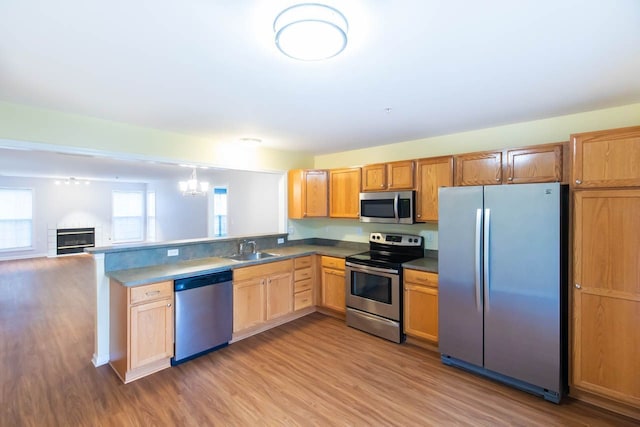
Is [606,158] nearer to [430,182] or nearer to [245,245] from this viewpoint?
[430,182]

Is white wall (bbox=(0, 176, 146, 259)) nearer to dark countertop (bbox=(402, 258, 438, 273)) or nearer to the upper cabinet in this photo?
dark countertop (bbox=(402, 258, 438, 273))

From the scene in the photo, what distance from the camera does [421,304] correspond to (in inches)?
130

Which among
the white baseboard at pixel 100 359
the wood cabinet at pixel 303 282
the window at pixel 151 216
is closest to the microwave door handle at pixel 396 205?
the wood cabinet at pixel 303 282

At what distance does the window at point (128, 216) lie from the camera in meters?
10.2

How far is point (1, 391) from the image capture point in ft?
8.34

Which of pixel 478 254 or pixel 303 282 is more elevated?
pixel 478 254

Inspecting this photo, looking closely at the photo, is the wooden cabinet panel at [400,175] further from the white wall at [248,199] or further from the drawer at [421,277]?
the white wall at [248,199]

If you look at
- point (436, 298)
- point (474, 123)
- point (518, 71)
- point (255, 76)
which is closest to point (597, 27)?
point (518, 71)

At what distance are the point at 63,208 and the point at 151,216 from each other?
2.36 meters

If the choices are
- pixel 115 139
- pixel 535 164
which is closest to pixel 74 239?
pixel 115 139

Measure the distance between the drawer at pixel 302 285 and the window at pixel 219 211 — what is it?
13.9 ft

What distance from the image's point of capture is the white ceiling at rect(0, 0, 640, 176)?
140 cm

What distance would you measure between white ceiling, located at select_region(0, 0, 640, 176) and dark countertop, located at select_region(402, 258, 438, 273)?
5.06ft

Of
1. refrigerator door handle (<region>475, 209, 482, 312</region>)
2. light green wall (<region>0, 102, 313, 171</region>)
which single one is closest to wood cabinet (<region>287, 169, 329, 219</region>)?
light green wall (<region>0, 102, 313, 171</region>)
